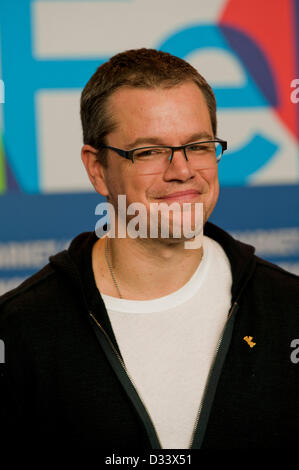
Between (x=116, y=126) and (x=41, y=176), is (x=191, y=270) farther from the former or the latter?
(x=41, y=176)

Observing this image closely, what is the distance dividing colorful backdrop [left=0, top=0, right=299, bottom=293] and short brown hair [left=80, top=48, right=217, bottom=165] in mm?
888

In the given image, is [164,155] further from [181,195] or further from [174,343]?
[174,343]

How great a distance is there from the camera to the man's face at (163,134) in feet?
4.03

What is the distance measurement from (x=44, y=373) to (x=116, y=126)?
1.94ft

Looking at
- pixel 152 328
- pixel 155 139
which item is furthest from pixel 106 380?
pixel 155 139

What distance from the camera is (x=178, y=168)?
4.03 ft

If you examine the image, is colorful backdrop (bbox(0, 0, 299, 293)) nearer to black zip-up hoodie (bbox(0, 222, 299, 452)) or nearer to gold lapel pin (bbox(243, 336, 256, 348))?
black zip-up hoodie (bbox(0, 222, 299, 452))

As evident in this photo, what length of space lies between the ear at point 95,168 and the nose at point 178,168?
0.23 metres

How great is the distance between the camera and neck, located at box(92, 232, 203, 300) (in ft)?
4.43

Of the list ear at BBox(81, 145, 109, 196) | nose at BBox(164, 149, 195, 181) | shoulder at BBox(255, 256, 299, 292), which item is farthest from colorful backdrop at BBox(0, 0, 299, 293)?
nose at BBox(164, 149, 195, 181)

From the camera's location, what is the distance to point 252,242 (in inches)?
95.8

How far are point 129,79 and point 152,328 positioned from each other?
582 millimetres

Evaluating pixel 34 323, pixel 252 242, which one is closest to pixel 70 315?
pixel 34 323

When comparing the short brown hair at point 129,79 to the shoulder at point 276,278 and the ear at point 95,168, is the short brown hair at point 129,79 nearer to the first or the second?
the ear at point 95,168
